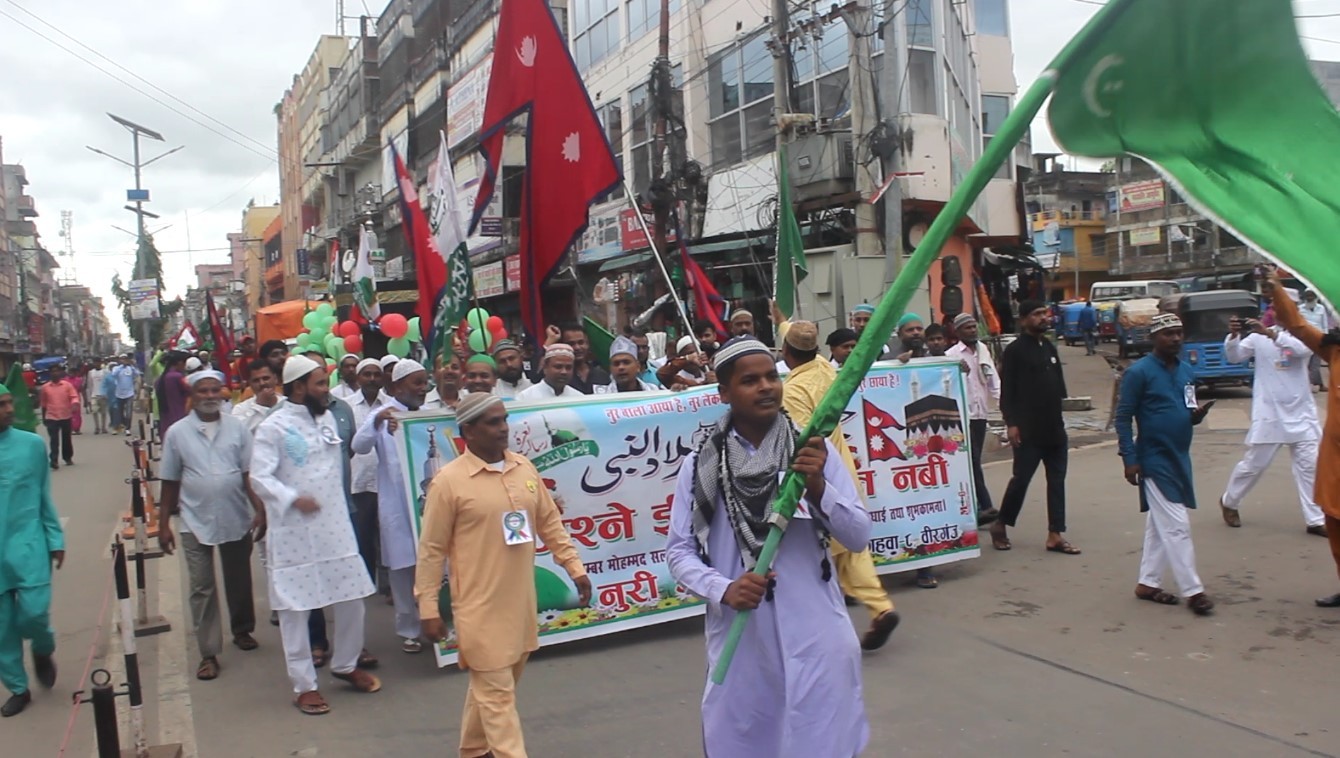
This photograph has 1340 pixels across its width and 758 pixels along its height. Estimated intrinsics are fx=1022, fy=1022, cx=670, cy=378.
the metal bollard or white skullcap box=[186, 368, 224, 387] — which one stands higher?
white skullcap box=[186, 368, 224, 387]

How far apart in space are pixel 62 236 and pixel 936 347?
114876mm

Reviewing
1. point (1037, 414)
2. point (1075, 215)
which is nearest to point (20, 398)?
point (1037, 414)

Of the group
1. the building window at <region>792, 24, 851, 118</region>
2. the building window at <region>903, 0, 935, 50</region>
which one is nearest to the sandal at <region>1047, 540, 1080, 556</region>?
the building window at <region>792, 24, 851, 118</region>

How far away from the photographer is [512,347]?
778cm

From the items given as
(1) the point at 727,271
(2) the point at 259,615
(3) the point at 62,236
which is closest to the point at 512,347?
(2) the point at 259,615

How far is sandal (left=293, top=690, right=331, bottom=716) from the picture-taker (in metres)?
5.16

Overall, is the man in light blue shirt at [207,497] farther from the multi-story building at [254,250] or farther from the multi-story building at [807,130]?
the multi-story building at [254,250]

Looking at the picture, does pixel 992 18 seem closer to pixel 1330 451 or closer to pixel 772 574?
pixel 1330 451

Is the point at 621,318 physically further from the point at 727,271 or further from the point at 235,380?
the point at 235,380

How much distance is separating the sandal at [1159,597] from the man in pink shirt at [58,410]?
16.6 metres

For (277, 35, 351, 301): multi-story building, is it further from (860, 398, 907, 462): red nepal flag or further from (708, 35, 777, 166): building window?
(860, 398, 907, 462): red nepal flag

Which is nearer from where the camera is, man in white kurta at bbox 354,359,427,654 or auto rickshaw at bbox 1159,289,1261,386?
man in white kurta at bbox 354,359,427,654

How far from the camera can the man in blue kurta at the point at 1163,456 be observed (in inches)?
233

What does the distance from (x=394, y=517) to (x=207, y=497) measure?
1.11 metres
